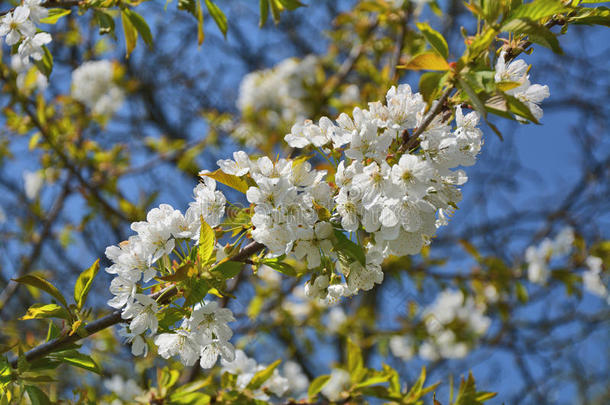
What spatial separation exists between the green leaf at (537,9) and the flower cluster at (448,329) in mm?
3197

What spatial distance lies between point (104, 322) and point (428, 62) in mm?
904

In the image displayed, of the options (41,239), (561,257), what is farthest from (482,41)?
(561,257)

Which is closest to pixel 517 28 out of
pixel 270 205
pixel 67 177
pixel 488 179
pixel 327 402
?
pixel 270 205

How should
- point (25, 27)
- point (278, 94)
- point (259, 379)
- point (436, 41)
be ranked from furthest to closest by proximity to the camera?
point (278, 94) < point (259, 379) < point (25, 27) < point (436, 41)

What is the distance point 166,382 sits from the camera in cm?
154

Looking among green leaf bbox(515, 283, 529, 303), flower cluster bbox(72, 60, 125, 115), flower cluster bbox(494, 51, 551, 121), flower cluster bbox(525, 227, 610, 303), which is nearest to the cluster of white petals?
flower cluster bbox(525, 227, 610, 303)

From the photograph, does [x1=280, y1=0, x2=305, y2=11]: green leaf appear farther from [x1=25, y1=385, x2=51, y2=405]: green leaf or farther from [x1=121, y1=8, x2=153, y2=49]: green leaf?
[x1=25, y1=385, x2=51, y2=405]: green leaf

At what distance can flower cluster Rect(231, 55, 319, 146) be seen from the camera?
4.80 metres

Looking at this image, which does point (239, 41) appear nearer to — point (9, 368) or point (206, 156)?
point (206, 156)

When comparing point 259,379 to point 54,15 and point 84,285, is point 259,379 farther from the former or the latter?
point 54,15

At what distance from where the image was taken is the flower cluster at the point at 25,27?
145 centimetres

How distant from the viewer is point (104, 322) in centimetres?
114

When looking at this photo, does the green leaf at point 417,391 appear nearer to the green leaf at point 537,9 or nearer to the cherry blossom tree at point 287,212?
the cherry blossom tree at point 287,212

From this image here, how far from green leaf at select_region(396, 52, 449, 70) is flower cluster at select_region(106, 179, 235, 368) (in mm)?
522
